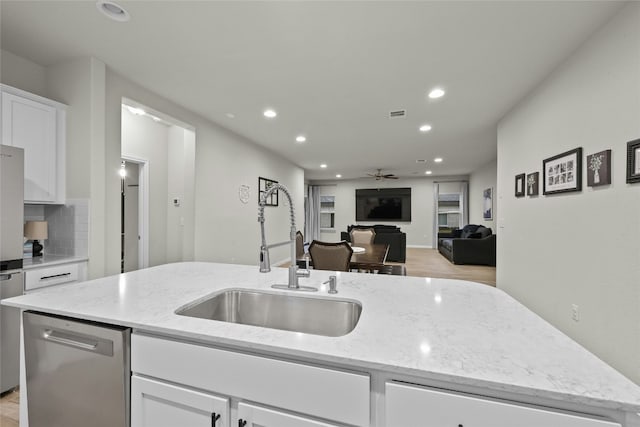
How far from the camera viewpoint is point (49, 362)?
1051mm

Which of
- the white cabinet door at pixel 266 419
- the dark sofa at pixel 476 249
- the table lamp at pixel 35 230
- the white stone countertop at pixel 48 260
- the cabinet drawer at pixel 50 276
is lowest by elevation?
the dark sofa at pixel 476 249

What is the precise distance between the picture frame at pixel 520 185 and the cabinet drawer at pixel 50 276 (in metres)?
4.63

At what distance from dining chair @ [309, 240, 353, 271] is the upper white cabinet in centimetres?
240

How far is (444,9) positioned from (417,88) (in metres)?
1.18

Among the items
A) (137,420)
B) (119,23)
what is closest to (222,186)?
(119,23)

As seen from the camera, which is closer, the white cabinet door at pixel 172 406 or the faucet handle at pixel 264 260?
the white cabinet door at pixel 172 406

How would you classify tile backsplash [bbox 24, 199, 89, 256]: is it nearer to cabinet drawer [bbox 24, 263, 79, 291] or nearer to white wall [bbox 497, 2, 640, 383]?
cabinet drawer [bbox 24, 263, 79, 291]

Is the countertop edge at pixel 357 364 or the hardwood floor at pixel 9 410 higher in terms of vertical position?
the countertop edge at pixel 357 364

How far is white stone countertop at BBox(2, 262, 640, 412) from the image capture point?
0.61 meters

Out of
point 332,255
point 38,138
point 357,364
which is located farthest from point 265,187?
point 357,364

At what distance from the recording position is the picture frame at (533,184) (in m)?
2.88

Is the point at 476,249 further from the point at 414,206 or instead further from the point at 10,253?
the point at 10,253

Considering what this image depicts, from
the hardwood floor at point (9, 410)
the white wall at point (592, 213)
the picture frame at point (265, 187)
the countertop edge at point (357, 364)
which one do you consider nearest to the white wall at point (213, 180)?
the picture frame at point (265, 187)

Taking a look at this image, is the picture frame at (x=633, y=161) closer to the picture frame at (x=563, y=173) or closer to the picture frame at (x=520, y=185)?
the picture frame at (x=563, y=173)
